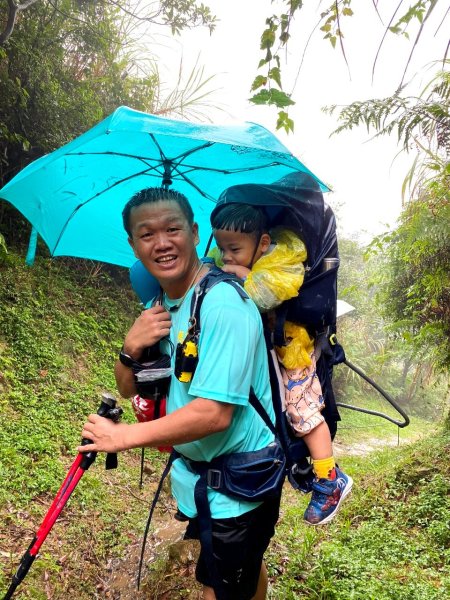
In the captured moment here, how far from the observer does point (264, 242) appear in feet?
6.50

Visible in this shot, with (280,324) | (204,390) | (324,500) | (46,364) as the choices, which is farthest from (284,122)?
(46,364)

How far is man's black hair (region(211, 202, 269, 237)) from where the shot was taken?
1.91 meters

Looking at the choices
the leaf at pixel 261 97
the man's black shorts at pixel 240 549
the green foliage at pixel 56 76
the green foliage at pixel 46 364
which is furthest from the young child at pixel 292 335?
the green foliage at pixel 56 76

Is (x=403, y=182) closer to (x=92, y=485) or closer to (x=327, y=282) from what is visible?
(x=327, y=282)

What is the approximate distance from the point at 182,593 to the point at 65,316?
16.4 ft

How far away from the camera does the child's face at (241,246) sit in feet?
6.37

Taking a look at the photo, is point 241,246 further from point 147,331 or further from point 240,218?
point 147,331

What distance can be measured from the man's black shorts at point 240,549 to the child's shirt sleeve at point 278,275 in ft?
2.76

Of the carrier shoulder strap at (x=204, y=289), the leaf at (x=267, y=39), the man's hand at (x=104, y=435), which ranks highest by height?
the leaf at (x=267, y=39)

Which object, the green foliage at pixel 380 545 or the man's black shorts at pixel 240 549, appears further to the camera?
the green foliage at pixel 380 545

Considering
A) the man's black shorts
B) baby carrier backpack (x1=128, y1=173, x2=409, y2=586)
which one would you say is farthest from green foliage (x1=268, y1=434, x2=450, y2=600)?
baby carrier backpack (x1=128, y1=173, x2=409, y2=586)

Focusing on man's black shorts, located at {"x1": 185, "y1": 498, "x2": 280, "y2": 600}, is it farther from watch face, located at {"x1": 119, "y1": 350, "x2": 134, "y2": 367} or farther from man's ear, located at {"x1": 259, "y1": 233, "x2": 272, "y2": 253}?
man's ear, located at {"x1": 259, "y1": 233, "x2": 272, "y2": 253}

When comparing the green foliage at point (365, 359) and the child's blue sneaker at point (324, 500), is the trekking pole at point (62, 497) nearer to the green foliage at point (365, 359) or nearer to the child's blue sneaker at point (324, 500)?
the child's blue sneaker at point (324, 500)

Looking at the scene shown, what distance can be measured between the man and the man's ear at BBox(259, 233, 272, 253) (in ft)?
0.99
